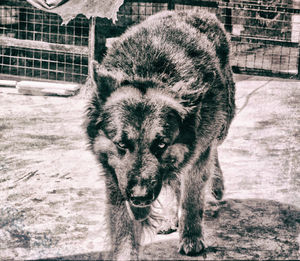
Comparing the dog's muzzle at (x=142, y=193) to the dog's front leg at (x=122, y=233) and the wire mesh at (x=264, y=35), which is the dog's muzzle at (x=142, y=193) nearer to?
the dog's front leg at (x=122, y=233)

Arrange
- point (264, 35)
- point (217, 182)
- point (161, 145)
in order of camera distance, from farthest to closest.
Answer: point (264, 35)
point (217, 182)
point (161, 145)

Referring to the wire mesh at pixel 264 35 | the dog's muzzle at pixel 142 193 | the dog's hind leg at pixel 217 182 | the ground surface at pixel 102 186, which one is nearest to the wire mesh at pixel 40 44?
the ground surface at pixel 102 186

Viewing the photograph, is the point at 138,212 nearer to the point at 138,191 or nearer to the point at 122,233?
the point at 122,233

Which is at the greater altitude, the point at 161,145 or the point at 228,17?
the point at 228,17

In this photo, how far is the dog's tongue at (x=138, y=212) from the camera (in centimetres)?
436

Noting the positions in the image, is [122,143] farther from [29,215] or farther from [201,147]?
[29,215]

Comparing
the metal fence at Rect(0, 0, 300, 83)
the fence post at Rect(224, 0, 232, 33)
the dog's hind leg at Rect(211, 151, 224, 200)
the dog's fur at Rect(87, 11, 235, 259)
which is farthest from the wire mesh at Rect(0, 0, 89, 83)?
the dog's hind leg at Rect(211, 151, 224, 200)

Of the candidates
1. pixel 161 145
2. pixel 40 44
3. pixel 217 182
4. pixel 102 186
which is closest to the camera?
pixel 161 145

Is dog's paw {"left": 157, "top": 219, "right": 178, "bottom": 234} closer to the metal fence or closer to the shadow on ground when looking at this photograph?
the shadow on ground

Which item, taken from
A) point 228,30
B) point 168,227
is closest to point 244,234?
point 168,227

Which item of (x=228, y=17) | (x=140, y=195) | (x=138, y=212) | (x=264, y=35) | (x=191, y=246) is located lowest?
(x=191, y=246)

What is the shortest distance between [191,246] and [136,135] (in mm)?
1295

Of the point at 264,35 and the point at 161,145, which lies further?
the point at 264,35

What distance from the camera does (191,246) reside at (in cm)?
438
